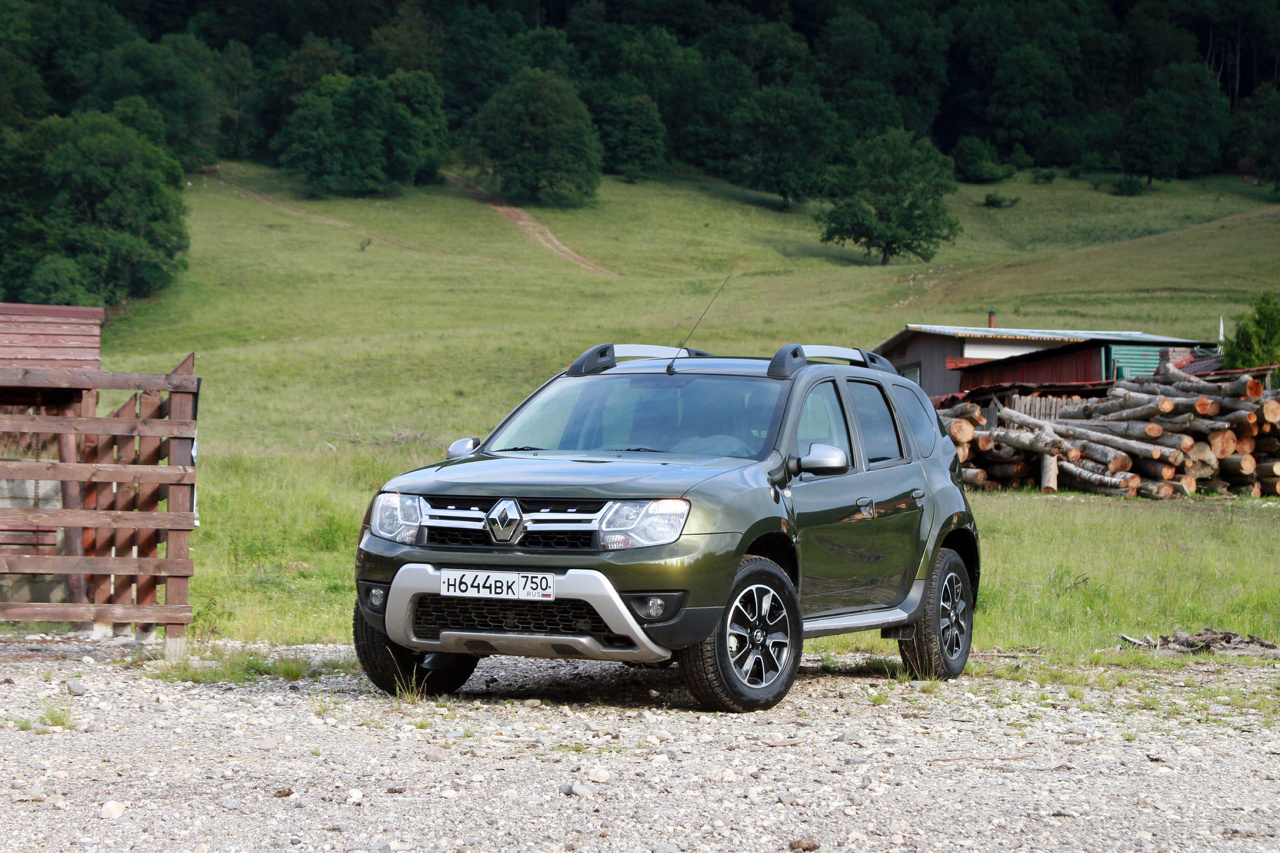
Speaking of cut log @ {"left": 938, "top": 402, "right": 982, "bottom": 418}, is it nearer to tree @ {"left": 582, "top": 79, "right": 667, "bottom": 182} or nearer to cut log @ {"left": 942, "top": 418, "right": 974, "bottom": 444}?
cut log @ {"left": 942, "top": 418, "right": 974, "bottom": 444}

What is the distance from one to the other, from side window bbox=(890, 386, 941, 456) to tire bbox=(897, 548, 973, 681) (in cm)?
71

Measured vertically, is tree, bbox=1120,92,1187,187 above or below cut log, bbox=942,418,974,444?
above

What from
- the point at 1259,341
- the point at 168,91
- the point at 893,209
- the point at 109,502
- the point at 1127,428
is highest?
the point at 168,91

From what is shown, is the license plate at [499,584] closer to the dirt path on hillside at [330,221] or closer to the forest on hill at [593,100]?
the forest on hill at [593,100]

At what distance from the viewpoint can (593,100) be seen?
137 metres

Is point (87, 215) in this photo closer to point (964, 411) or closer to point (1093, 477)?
point (964, 411)

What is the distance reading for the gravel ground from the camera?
4160mm

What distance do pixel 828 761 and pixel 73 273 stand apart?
7780 cm

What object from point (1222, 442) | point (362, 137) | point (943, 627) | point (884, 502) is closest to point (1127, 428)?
point (1222, 442)

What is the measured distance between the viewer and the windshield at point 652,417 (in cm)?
711

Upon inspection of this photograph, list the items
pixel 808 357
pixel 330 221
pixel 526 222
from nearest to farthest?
pixel 808 357 → pixel 330 221 → pixel 526 222

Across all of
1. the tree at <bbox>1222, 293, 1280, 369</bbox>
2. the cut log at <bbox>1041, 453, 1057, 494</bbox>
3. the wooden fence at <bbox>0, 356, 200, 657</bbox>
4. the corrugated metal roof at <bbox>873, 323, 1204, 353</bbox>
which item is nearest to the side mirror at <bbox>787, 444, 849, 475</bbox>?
the wooden fence at <bbox>0, 356, 200, 657</bbox>

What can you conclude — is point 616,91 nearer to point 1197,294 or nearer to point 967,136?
point 967,136

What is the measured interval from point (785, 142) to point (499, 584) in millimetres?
129515
